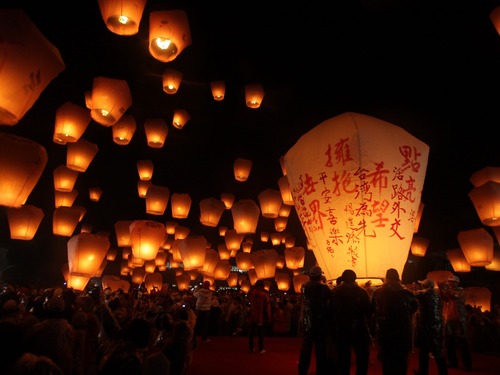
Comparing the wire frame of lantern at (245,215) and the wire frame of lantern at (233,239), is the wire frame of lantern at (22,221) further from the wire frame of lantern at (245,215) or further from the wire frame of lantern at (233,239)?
the wire frame of lantern at (233,239)

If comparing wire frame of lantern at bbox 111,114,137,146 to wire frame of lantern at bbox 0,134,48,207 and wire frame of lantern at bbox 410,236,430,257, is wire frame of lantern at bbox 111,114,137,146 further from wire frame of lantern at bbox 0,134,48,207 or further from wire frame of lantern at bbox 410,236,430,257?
wire frame of lantern at bbox 410,236,430,257

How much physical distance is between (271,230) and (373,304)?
56.6 feet

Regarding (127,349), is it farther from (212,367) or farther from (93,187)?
(93,187)

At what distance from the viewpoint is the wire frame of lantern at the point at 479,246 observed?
9516 millimetres

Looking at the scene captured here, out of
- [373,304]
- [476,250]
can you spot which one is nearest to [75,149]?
[373,304]

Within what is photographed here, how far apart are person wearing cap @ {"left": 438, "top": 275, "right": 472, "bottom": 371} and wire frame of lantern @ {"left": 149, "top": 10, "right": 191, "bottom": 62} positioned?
5.69m

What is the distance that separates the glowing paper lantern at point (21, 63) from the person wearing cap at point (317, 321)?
3.56 m

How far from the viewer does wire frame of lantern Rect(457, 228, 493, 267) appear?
31.2ft

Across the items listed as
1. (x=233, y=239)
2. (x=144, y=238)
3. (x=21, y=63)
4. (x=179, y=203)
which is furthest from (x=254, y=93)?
(x=233, y=239)

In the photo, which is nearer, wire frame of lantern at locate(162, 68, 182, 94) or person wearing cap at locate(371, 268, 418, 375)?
person wearing cap at locate(371, 268, 418, 375)

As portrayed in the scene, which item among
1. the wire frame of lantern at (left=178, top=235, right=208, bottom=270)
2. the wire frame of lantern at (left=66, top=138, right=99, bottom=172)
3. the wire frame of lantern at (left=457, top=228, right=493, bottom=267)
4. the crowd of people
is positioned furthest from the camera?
the wire frame of lantern at (left=178, top=235, right=208, bottom=270)

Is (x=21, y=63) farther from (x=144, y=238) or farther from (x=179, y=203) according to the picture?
(x=179, y=203)

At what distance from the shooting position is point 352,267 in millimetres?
4566

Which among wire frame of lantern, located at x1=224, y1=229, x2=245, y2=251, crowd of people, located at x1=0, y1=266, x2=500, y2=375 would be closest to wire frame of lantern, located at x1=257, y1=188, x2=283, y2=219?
wire frame of lantern, located at x1=224, y1=229, x2=245, y2=251
